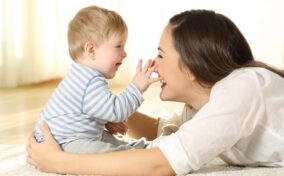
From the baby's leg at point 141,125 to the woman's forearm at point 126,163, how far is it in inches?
30.6

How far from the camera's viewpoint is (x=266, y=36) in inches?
177

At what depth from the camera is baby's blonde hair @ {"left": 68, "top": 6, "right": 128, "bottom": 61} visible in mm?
1581

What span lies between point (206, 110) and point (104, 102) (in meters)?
0.32

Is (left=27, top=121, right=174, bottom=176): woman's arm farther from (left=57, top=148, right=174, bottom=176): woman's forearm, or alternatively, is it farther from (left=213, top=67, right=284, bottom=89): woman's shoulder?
(left=213, top=67, right=284, bottom=89): woman's shoulder

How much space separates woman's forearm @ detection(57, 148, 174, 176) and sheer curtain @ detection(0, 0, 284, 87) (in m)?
3.17

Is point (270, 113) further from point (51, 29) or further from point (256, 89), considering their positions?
point (51, 29)

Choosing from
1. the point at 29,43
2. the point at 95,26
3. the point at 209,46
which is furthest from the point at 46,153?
the point at 29,43

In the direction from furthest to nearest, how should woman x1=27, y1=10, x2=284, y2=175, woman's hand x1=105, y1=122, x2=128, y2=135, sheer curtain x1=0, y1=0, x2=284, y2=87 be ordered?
sheer curtain x1=0, y1=0, x2=284, y2=87
woman's hand x1=105, y1=122, x2=128, y2=135
woman x1=27, y1=10, x2=284, y2=175

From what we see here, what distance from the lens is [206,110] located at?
53.2 inches

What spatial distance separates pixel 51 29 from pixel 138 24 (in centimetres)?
77

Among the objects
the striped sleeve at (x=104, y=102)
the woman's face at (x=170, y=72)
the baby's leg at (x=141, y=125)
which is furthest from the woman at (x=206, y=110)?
the baby's leg at (x=141, y=125)

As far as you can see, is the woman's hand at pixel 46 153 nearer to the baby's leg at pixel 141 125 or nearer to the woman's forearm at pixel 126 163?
the woman's forearm at pixel 126 163

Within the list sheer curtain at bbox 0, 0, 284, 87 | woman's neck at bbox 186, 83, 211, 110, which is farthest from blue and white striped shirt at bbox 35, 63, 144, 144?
sheer curtain at bbox 0, 0, 284, 87

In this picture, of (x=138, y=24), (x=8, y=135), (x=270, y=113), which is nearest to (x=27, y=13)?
(x=138, y=24)
